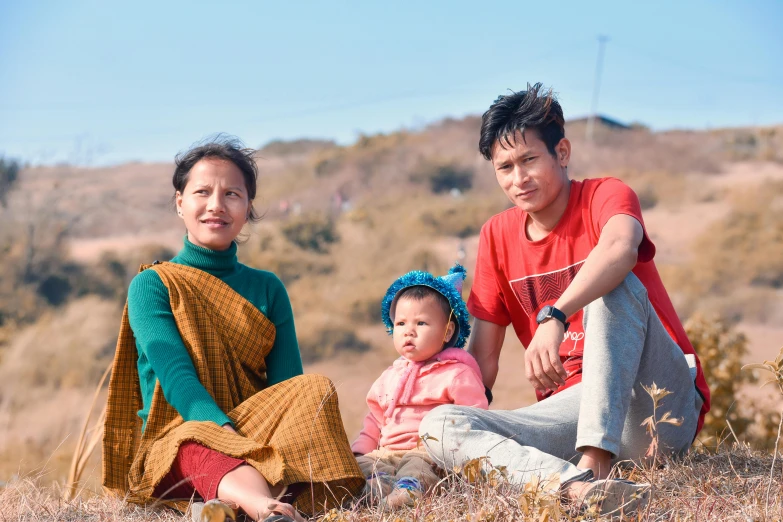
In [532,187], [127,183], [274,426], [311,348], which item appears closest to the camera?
[274,426]

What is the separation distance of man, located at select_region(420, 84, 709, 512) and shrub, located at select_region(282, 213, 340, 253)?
22.7 m

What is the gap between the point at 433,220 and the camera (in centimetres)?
2633

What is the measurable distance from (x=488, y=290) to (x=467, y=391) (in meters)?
0.47

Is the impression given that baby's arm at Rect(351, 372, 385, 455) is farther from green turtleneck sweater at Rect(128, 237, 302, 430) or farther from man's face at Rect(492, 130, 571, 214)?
man's face at Rect(492, 130, 571, 214)

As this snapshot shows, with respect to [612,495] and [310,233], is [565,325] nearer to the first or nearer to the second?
[612,495]

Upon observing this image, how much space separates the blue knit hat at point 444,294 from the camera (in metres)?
3.27

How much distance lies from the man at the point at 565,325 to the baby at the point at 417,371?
0.51ft

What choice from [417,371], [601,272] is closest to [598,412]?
[601,272]

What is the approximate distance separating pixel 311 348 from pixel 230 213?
666 inches

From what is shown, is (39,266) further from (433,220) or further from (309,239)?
(433,220)

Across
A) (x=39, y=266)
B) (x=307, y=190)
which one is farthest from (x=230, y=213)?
(x=307, y=190)

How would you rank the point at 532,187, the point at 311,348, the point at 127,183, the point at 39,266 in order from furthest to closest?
the point at 127,183 < the point at 39,266 < the point at 311,348 < the point at 532,187

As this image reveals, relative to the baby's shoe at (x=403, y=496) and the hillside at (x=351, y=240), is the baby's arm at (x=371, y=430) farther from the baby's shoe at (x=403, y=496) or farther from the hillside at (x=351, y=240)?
the hillside at (x=351, y=240)

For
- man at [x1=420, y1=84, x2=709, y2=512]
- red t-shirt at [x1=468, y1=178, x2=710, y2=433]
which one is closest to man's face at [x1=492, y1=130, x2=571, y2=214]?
man at [x1=420, y1=84, x2=709, y2=512]
